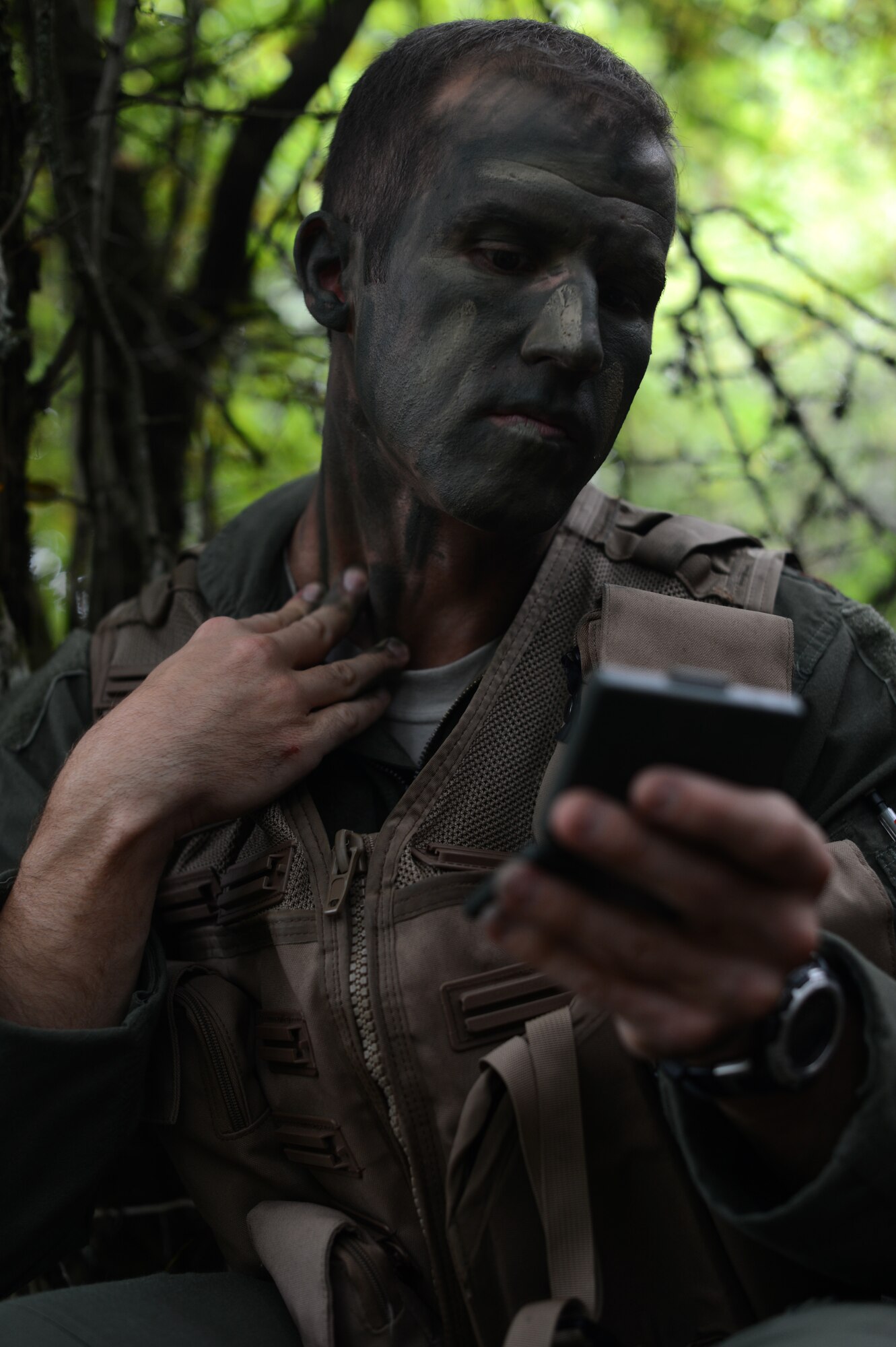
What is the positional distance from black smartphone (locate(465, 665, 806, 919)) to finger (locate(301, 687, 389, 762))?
3.09 feet

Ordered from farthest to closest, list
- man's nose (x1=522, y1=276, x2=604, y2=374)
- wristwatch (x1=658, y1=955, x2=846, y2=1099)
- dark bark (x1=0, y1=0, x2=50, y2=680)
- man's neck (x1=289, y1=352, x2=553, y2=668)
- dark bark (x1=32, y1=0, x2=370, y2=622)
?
dark bark (x1=32, y1=0, x2=370, y2=622) < dark bark (x1=0, y1=0, x2=50, y2=680) < man's neck (x1=289, y1=352, x2=553, y2=668) < man's nose (x1=522, y1=276, x2=604, y2=374) < wristwatch (x1=658, y1=955, x2=846, y2=1099)

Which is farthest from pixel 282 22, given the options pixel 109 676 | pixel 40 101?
pixel 109 676

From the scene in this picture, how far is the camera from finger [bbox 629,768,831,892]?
979 millimetres

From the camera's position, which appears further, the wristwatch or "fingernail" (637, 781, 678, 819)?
the wristwatch

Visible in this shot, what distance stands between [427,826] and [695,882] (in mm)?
896

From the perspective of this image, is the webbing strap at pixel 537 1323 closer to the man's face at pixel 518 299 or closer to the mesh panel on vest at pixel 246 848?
the mesh panel on vest at pixel 246 848

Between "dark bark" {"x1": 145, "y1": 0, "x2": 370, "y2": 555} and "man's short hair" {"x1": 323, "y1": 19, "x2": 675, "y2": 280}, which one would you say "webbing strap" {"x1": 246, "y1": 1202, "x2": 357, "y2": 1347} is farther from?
"dark bark" {"x1": 145, "y1": 0, "x2": 370, "y2": 555}

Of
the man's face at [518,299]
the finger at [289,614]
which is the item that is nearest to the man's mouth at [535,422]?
the man's face at [518,299]

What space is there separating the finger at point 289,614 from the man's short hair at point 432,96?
2.00 feet

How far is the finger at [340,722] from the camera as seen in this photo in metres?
1.99

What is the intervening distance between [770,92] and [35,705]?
512cm

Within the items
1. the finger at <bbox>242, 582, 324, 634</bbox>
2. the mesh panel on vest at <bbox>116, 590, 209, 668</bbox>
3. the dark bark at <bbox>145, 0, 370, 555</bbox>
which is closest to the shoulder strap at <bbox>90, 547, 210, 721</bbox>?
the mesh panel on vest at <bbox>116, 590, 209, 668</bbox>

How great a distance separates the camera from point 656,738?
1037mm

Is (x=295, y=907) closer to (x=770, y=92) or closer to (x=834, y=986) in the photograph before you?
(x=834, y=986)
